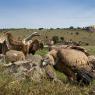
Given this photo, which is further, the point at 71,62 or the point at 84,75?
the point at 71,62

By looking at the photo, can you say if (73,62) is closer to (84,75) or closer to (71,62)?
(71,62)

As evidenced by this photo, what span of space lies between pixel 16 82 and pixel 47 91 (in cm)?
59

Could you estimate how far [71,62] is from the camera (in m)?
11.8

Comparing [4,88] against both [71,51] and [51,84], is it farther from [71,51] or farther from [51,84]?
[71,51]

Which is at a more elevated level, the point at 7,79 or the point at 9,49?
the point at 7,79

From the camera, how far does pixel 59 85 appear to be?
25.0ft

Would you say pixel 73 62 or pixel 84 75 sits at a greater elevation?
pixel 73 62

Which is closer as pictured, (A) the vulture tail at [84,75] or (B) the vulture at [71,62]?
(A) the vulture tail at [84,75]

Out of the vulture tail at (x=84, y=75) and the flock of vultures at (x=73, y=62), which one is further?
the flock of vultures at (x=73, y=62)

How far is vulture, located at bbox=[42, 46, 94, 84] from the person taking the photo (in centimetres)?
1143

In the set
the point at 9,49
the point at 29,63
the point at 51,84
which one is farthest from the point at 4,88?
the point at 9,49

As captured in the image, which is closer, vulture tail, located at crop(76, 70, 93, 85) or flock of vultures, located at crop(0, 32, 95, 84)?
vulture tail, located at crop(76, 70, 93, 85)

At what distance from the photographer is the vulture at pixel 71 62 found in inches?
450

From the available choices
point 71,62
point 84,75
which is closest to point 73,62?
point 71,62
